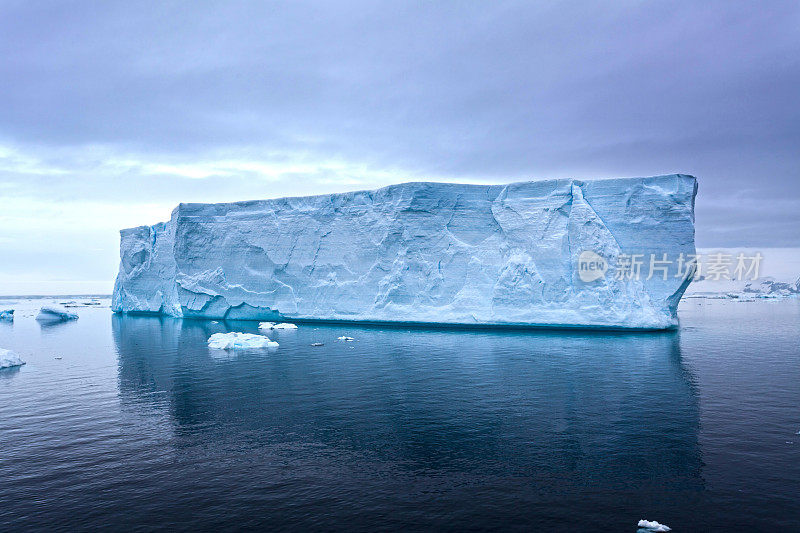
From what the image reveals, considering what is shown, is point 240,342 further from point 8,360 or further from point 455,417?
point 455,417

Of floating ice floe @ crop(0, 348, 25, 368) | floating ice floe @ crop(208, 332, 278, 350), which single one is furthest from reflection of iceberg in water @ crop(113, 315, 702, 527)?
floating ice floe @ crop(0, 348, 25, 368)

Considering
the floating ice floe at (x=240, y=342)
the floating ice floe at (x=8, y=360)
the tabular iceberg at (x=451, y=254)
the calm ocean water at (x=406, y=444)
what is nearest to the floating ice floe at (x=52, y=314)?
the tabular iceberg at (x=451, y=254)

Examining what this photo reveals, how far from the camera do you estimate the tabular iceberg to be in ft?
86.8

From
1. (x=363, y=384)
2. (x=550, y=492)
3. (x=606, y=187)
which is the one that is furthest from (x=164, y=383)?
(x=606, y=187)

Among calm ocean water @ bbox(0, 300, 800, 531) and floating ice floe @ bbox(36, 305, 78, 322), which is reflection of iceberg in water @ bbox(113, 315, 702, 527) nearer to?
calm ocean water @ bbox(0, 300, 800, 531)

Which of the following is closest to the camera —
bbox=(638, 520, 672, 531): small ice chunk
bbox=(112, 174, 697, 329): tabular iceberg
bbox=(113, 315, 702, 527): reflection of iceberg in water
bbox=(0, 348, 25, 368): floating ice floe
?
bbox=(638, 520, 672, 531): small ice chunk

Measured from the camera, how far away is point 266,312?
34969mm

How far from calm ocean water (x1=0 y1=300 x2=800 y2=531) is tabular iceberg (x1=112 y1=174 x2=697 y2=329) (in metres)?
8.80

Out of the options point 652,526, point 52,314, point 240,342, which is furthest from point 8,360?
point 52,314

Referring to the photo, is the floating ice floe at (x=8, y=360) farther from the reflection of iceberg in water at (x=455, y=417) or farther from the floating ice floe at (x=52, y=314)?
the floating ice floe at (x=52, y=314)

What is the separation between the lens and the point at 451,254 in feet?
96.8

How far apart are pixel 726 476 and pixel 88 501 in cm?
895

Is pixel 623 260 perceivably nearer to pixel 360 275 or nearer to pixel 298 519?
pixel 360 275

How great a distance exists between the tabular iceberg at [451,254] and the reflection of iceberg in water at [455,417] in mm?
6524
